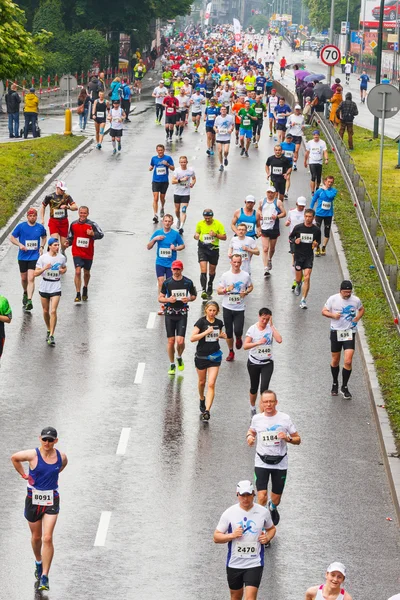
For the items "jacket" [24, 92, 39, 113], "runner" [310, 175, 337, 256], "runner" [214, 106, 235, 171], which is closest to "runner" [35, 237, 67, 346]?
"runner" [310, 175, 337, 256]

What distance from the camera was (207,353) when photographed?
17.5m

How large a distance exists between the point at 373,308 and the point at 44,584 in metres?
11.7

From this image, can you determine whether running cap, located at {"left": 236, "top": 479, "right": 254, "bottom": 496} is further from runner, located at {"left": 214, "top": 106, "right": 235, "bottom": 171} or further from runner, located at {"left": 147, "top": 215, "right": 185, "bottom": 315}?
runner, located at {"left": 214, "top": 106, "right": 235, "bottom": 171}

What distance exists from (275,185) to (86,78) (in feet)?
153

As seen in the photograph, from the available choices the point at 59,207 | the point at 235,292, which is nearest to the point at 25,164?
the point at 59,207

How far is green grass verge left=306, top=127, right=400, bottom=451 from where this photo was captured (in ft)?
60.8

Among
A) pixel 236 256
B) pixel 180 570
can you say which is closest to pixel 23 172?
pixel 236 256

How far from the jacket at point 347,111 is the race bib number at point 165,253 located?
66.4ft

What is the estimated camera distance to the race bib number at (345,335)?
1869 centimetres

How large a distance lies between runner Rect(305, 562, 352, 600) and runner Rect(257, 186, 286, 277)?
15.1 meters

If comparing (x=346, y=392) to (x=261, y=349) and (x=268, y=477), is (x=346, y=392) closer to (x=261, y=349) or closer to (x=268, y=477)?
(x=261, y=349)

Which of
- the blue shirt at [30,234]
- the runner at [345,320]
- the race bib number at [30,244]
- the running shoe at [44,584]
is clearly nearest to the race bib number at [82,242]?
the blue shirt at [30,234]

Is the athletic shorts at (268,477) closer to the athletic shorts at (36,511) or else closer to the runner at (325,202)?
the athletic shorts at (36,511)

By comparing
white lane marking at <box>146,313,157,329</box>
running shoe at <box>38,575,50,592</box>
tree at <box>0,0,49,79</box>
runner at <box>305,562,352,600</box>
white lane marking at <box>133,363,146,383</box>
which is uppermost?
tree at <box>0,0,49,79</box>
